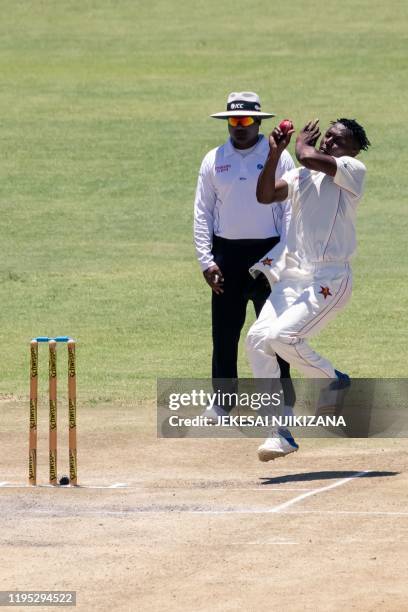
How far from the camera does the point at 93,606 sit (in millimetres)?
6848

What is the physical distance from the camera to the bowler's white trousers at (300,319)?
9.57 m

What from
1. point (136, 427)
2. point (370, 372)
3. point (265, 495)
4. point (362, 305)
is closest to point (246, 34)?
point (362, 305)

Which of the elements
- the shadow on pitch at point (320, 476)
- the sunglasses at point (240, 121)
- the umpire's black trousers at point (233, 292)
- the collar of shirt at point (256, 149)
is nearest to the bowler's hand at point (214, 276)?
the umpire's black trousers at point (233, 292)

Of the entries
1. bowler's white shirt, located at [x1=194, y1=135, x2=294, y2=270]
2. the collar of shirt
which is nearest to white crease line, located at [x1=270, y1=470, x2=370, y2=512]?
bowler's white shirt, located at [x1=194, y1=135, x2=294, y2=270]

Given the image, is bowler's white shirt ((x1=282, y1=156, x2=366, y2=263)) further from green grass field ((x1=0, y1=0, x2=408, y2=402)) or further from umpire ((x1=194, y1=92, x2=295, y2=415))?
green grass field ((x1=0, y1=0, x2=408, y2=402))

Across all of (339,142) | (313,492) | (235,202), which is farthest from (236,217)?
(313,492)

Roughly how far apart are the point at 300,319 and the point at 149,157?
1671 centimetres

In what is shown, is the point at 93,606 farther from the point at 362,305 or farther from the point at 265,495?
the point at 362,305

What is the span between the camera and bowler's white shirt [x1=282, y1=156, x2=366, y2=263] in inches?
377

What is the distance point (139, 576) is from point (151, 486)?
2.07m

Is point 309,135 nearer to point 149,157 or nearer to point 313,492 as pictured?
point 313,492

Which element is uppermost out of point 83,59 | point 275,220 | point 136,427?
point 83,59

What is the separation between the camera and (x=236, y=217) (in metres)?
11.2

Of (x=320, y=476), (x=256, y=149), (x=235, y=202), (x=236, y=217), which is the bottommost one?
(x=320, y=476)
